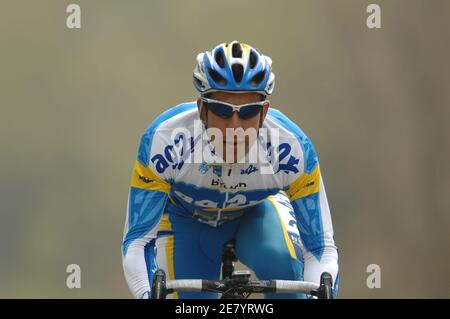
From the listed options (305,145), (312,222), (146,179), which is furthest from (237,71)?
(312,222)

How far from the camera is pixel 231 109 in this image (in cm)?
369

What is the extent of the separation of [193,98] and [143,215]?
173 inches

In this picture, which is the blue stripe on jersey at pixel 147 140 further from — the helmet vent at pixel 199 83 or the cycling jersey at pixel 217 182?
the helmet vent at pixel 199 83

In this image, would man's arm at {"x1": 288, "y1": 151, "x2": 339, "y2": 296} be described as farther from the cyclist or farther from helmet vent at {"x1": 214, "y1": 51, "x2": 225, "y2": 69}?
helmet vent at {"x1": 214, "y1": 51, "x2": 225, "y2": 69}

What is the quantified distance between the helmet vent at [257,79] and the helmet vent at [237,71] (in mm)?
47

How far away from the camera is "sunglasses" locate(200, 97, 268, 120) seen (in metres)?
3.69

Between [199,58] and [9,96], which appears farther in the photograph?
[9,96]

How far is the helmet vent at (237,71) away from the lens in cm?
373

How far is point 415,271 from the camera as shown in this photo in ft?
25.4

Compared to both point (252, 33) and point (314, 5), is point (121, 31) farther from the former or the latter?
point (314, 5)
